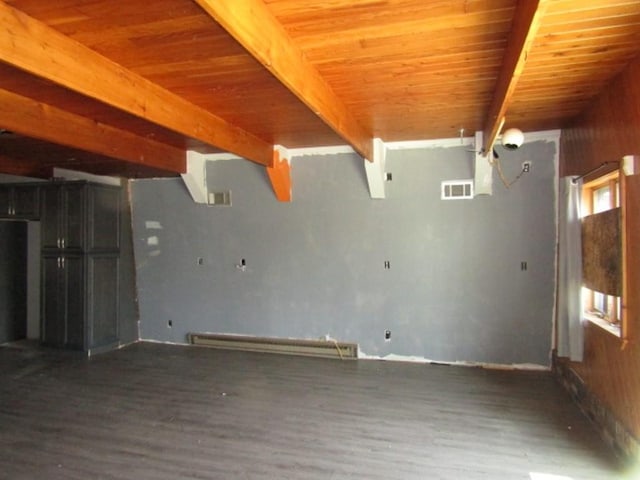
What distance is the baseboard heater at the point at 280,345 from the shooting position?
15.6ft

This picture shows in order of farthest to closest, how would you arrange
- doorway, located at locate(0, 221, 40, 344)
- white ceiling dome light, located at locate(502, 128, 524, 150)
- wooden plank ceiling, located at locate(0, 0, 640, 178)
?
doorway, located at locate(0, 221, 40, 344) < white ceiling dome light, located at locate(502, 128, 524, 150) < wooden plank ceiling, located at locate(0, 0, 640, 178)

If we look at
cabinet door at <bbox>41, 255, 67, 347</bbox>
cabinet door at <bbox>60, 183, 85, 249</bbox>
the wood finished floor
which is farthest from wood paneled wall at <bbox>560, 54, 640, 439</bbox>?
cabinet door at <bbox>41, 255, 67, 347</bbox>

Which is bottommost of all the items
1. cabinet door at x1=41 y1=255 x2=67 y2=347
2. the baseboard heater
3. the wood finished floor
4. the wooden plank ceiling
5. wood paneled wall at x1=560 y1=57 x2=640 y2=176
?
the wood finished floor

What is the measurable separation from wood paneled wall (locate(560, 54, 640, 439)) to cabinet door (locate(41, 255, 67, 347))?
5.43 metres

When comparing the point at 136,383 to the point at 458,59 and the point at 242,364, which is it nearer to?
the point at 242,364

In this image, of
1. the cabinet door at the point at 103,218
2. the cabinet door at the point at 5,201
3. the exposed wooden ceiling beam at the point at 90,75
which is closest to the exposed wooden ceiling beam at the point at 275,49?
the exposed wooden ceiling beam at the point at 90,75

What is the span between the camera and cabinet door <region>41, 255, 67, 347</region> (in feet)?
16.6

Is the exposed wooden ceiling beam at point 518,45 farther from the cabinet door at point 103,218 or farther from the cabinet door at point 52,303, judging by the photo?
the cabinet door at point 52,303

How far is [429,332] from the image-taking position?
177 inches

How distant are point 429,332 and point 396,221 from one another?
1.23 meters

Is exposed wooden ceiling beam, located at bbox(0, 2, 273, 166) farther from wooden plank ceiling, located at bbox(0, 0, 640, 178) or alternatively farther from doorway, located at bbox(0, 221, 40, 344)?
doorway, located at bbox(0, 221, 40, 344)

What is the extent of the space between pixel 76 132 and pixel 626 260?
3955 mm

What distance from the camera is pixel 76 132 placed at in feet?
11.0

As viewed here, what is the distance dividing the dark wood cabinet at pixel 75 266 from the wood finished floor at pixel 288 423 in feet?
1.78
